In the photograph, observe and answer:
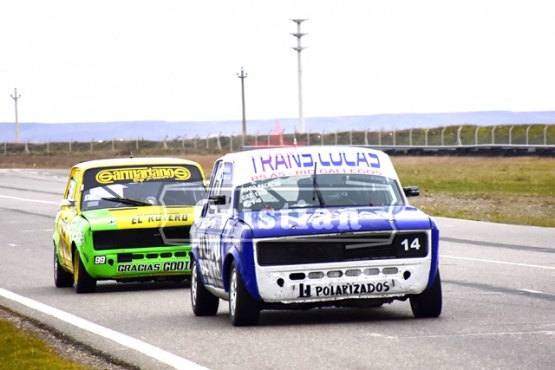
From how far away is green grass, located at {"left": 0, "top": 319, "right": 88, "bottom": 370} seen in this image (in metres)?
10.1

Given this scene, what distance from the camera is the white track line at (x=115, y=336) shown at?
32.3 ft

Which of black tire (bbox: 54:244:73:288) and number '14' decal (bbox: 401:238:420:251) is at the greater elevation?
number '14' decal (bbox: 401:238:420:251)

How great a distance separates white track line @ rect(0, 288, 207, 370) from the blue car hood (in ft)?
4.66

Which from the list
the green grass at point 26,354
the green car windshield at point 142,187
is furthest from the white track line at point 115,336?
the green car windshield at point 142,187

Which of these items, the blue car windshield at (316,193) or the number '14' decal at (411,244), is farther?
the blue car windshield at (316,193)

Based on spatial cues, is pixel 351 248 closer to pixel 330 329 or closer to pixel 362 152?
pixel 330 329

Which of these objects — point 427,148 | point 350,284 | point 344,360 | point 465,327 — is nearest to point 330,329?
point 350,284

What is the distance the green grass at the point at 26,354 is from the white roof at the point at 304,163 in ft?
8.08

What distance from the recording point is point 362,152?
1323 centimetres

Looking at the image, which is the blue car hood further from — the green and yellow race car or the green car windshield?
the green car windshield

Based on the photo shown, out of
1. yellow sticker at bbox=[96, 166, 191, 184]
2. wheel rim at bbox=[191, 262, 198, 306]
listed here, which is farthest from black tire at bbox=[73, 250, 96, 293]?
wheel rim at bbox=[191, 262, 198, 306]

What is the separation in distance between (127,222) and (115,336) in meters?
4.96

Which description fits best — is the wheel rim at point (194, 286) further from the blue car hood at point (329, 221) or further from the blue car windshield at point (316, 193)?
the blue car hood at point (329, 221)

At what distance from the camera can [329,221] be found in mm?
11766
